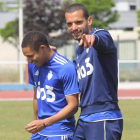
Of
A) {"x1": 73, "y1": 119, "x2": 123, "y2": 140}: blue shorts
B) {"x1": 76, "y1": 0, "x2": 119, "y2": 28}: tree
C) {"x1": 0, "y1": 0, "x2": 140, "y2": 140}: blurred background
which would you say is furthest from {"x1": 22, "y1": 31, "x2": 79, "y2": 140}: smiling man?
{"x1": 76, "y1": 0, "x2": 119, "y2": 28}: tree

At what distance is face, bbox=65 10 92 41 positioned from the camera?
13.9 feet

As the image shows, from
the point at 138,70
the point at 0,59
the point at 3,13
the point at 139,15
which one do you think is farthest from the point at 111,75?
the point at 3,13

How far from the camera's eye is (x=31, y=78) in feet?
15.7

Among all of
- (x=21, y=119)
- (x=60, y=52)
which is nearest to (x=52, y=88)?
(x=21, y=119)

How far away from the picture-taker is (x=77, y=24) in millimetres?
4254

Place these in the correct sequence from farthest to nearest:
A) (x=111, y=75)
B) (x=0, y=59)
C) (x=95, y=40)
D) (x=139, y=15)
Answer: (x=0, y=59), (x=139, y=15), (x=111, y=75), (x=95, y=40)

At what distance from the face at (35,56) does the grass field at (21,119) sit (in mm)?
4670

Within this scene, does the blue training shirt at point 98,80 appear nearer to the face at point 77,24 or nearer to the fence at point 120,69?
the face at point 77,24

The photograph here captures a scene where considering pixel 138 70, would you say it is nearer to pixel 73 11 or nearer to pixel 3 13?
pixel 73 11

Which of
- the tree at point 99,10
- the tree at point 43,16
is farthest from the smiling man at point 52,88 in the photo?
the tree at point 99,10

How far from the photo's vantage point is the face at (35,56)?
428cm

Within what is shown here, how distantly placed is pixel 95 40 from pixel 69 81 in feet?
2.51

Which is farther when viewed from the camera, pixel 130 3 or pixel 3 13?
pixel 130 3

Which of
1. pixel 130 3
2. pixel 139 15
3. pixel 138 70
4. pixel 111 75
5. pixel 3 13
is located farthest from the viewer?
pixel 130 3
